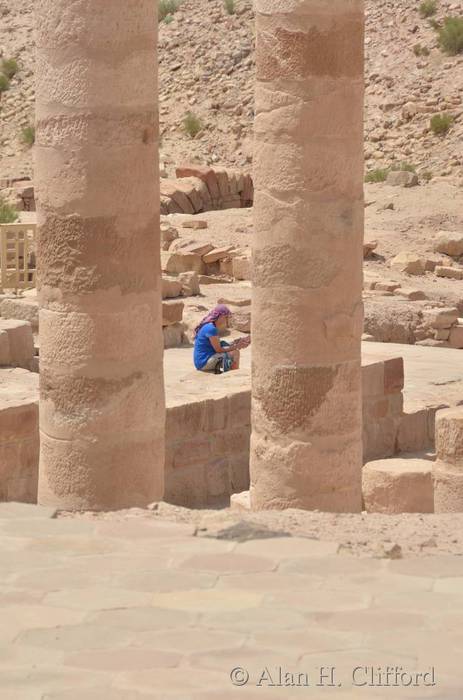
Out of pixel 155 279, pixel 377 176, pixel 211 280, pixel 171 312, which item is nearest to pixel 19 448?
pixel 155 279

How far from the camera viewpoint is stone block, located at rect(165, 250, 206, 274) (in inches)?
976

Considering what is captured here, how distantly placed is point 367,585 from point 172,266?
19.0m

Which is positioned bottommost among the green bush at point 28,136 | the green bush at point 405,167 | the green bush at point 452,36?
the green bush at point 405,167

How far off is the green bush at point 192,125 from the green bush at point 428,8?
25.6 feet

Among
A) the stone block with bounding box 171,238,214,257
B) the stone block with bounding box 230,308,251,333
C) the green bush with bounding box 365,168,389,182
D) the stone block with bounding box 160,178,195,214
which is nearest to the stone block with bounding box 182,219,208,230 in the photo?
the stone block with bounding box 171,238,214,257

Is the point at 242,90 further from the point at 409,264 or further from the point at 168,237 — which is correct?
the point at 409,264

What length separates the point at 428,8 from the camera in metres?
42.7

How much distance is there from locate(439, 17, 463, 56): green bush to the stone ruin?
29958 mm

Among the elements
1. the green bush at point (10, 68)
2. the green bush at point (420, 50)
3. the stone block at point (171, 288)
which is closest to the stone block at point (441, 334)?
the stone block at point (171, 288)

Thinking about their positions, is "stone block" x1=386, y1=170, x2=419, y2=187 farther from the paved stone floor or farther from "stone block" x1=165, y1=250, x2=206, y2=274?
the paved stone floor

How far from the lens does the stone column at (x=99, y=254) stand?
30.3 ft

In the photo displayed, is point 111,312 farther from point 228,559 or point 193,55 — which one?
point 193,55

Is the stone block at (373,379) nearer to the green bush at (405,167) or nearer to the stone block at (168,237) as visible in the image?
the stone block at (168,237)

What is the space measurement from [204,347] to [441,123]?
2278cm
